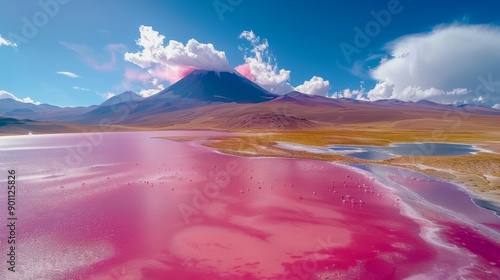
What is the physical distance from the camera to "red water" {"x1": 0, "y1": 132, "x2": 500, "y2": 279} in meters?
11.0

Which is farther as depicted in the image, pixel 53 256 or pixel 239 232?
pixel 239 232

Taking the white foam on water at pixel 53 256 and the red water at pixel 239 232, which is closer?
the white foam on water at pixel 53 256

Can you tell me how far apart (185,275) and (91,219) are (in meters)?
8.86

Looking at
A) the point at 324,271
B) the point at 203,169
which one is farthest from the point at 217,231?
the point at 203,169

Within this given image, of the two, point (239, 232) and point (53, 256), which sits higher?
point (239, 232)

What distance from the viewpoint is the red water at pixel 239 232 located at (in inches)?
433

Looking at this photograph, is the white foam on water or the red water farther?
the red water

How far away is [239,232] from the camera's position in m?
14.5

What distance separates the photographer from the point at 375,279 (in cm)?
1046

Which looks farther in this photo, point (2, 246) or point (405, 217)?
point (405, 217)

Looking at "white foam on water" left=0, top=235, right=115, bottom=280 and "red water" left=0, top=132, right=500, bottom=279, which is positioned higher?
"red water" left=0, top=132, right=500, bottom=279

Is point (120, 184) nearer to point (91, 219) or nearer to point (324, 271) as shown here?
point (91, 219)

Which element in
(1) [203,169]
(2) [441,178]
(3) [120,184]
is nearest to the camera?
(3) [120,184]

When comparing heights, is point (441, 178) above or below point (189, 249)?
above
